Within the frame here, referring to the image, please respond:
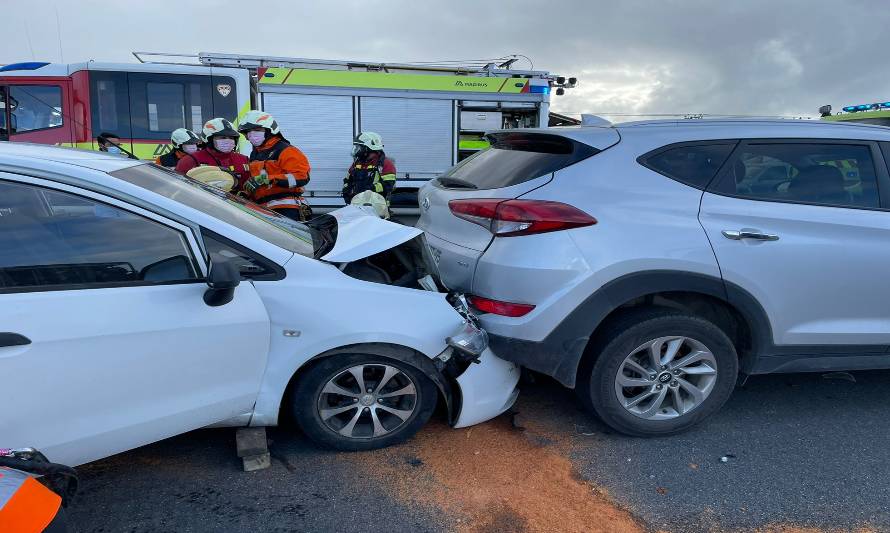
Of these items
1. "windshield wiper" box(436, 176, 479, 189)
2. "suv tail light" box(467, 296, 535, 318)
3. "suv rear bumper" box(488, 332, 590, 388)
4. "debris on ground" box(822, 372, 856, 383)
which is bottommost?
"debris on ground" box(822, 372, 856, 383)

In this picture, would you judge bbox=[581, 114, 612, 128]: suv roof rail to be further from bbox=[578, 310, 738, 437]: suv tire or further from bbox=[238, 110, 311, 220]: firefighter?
bbox=[238, 110, 311, 220]: firefighter

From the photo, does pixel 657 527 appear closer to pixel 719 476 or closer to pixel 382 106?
pixel 719 476

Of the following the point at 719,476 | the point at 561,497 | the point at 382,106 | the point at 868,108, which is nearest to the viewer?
the point at 561,497

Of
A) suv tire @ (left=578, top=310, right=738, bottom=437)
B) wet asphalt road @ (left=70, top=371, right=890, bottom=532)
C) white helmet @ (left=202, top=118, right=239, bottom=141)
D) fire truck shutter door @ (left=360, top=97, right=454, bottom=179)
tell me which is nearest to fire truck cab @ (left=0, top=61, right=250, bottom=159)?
fire truck shutter door @ (left=360, top=97, right=454, bottom=179)

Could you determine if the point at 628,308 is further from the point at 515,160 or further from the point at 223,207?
the point at 223,207

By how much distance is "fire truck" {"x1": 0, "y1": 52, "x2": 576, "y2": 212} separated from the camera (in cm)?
786

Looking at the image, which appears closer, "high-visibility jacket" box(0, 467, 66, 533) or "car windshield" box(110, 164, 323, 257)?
"high-visibility jacket" box(0, 467, 66, 533)

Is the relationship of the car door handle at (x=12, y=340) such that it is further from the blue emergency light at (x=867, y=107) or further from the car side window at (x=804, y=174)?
the blue emergency light at (x=867, y=107)

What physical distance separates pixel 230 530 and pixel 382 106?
777 centimetres

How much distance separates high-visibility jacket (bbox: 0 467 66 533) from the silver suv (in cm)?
195

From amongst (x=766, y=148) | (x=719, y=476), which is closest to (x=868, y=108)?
(x=766, y=148)

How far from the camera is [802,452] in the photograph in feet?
10.00

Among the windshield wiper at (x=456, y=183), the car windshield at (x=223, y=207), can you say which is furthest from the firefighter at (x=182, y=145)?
the windshield wiper at (x=456, y=183)

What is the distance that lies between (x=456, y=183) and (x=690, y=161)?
128 centimetres
